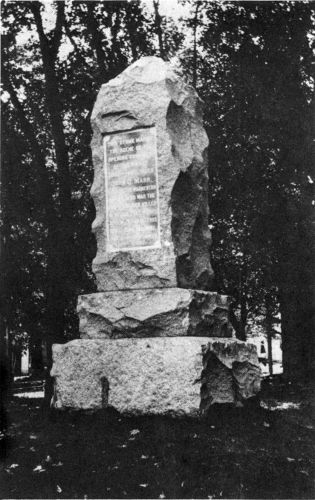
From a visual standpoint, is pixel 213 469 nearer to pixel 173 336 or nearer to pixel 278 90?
pixel 173 336

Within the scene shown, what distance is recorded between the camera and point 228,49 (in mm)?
11148

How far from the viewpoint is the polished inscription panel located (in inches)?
231

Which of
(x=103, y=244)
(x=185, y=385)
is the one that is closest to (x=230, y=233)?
(x=103, y=244)

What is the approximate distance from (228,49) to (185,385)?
776 centimetres

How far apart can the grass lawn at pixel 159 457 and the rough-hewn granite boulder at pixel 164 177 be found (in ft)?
4.36

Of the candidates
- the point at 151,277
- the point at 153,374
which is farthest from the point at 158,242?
the point at 153,374

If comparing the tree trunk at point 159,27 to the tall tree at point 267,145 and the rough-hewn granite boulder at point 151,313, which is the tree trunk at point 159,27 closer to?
the tall tree at point 267,145

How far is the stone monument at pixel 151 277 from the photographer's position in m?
5.27

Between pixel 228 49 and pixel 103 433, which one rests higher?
pixel 228 49

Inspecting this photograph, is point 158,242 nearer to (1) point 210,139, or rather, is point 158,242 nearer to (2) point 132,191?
(2) point 132,191

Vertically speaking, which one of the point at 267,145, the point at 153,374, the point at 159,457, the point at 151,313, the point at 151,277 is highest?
the point at 267,145

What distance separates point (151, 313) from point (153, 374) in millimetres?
597

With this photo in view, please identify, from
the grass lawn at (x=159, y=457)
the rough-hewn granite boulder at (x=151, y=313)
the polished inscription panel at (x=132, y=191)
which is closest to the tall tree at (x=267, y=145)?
the polished inscription panel at (x=132, y=191)

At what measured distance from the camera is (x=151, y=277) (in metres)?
5.82
